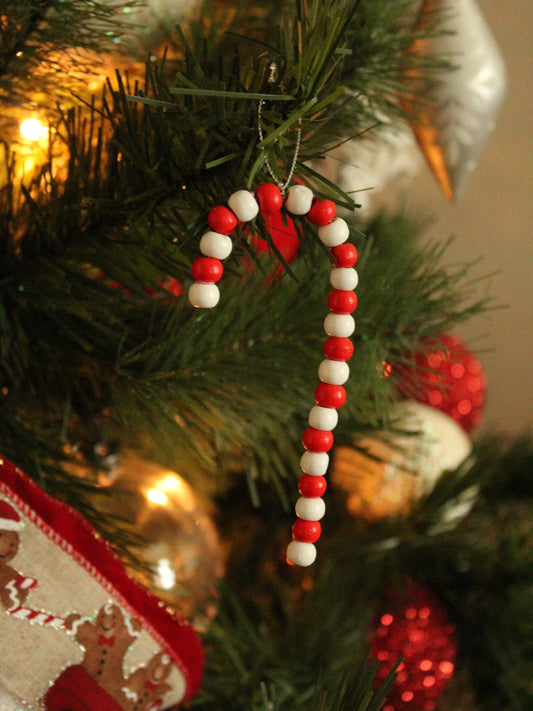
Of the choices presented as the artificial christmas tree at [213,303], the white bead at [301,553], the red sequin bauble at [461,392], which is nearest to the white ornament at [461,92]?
the artificial christmas tree at [213,303]

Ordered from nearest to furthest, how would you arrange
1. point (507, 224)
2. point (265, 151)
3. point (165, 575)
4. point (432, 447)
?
point (265, 151)
point (165, 575)
point (432, 447)
point (507, 224)

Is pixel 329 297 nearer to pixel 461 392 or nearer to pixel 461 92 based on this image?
pixel 461 92

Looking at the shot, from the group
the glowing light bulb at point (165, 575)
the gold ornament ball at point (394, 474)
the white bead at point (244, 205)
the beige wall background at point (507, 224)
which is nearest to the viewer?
the white bead at point (244, 205)

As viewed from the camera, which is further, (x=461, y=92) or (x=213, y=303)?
(x=461, y=92)

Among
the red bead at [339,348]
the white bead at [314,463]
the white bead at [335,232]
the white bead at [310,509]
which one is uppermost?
the white bead at [335,232]

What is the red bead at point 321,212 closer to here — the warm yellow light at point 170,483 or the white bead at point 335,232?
the white bead at point 335,232

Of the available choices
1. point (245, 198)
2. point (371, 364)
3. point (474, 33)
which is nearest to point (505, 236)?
point (474, 33)

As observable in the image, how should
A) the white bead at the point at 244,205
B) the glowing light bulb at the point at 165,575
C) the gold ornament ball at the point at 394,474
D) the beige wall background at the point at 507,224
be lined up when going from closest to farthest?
the white bead at the point at 244,205
the glowing light bulb at the point at 165,575
the gold ornament ball at the point at 394,474
the beige wall background at the point at 507,224

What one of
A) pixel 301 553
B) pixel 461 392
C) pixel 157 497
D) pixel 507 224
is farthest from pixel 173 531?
pixel 507 224
